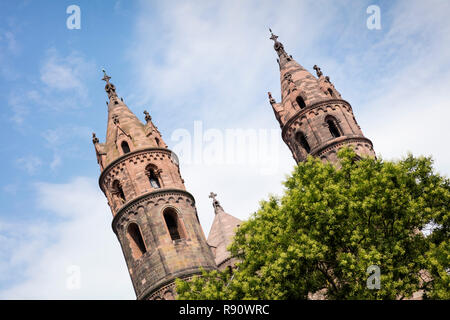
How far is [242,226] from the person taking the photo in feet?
67.3

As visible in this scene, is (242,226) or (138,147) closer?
(242,226)

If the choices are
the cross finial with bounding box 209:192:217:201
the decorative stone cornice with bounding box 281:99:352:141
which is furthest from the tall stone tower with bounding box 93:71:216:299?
the cross finial with bounding box 209:192:217:201

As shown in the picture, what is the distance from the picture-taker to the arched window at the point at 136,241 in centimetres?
2858

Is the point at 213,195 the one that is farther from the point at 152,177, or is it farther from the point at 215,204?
the point at 152,177

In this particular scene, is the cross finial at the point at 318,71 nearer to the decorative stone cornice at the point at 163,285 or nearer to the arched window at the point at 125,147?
the arched window at the point at 125,147

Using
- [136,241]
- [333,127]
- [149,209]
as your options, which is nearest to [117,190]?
[149,209]

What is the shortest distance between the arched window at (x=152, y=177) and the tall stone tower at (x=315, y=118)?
10.7m

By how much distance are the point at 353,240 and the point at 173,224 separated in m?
14.6

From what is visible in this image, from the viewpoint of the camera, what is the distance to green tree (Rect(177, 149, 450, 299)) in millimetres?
17000
